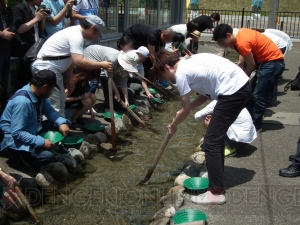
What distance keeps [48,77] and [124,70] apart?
7.43 feet

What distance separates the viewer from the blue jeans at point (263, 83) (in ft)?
19.0

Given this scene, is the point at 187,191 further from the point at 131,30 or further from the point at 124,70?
the point at 131,30

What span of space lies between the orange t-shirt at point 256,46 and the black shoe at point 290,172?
1700mm

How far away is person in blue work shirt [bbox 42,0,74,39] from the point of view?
6.22m

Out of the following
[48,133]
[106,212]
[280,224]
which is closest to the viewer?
[280,224]

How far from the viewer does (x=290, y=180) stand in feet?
14.1

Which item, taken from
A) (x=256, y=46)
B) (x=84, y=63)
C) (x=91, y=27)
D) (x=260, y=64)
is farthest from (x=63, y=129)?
(x=260, y=64)

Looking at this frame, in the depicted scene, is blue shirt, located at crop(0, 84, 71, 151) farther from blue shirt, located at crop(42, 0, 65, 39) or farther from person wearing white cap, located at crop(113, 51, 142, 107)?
blue shirt, located at crop(42, 0, 65, 39)

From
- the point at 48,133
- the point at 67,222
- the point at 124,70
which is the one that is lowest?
the point at 67,222

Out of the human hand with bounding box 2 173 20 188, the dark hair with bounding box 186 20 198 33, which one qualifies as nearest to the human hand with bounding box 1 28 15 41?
the human hand with bounding box 2 173 20 188

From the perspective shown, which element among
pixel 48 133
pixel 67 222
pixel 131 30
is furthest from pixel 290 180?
pixel 131 30

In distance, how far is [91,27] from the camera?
196 inches

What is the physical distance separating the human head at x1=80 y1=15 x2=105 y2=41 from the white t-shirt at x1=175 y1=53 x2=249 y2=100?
65.7 inches

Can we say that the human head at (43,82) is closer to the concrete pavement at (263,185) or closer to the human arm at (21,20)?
the human arm at (21,20)
